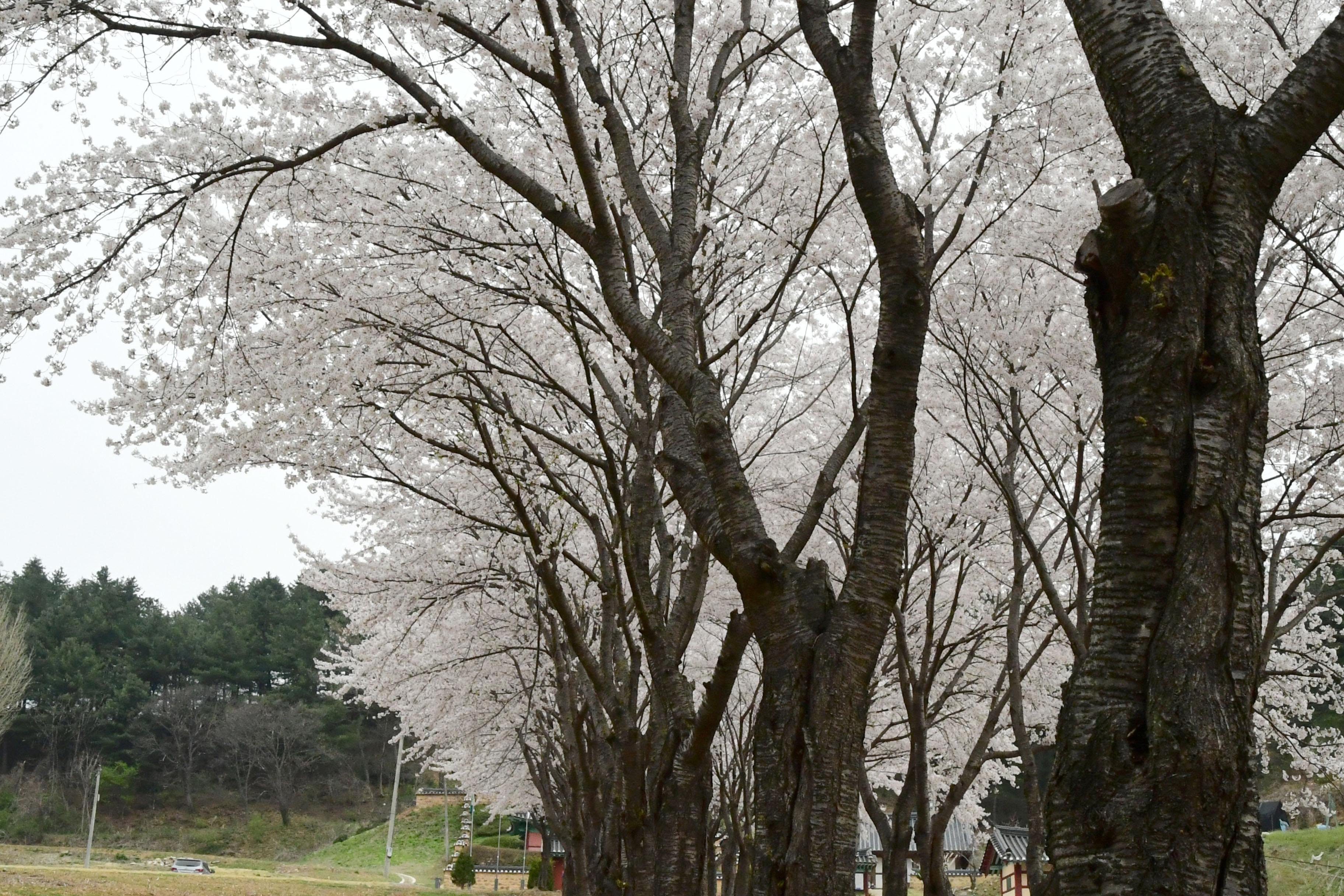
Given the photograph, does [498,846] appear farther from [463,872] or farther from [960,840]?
[960,840]

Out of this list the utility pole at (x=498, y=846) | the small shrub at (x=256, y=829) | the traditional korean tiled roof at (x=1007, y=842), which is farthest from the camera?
the small shrub at (x=256, y=829)

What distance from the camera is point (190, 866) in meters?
39.3

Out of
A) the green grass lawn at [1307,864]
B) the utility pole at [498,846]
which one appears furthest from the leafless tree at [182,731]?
the green grass lawn at [1307,864]

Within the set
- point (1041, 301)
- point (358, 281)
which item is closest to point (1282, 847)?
point (1041, 301)

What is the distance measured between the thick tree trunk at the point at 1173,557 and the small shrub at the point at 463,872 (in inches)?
1271

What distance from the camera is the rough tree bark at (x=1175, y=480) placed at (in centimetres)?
255

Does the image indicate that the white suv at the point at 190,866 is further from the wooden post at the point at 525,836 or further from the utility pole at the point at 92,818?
the wooden post at the point at 525,836

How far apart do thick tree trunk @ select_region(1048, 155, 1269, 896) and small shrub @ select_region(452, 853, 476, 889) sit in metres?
32.3

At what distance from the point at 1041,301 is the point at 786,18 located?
11.4 feet

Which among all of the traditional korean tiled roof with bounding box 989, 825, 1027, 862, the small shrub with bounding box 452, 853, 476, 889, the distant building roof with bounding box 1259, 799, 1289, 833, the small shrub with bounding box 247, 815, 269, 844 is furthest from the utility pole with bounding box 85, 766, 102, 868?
the distant building roof with bounding box 1259, 799, 1289, 833

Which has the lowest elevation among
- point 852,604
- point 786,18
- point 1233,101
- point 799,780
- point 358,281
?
point 799,780

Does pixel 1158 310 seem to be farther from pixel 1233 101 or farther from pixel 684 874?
pixel 1233 101

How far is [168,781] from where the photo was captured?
183ft

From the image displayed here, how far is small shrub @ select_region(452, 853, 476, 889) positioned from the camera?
32.0 m
